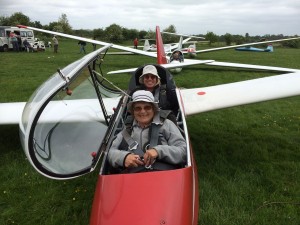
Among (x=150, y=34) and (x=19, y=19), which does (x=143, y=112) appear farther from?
(x=19, y=19)

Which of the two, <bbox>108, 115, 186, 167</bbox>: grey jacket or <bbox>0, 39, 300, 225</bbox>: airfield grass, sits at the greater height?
<bbox>108, 115, 186, 167</bbox>: grey jacket

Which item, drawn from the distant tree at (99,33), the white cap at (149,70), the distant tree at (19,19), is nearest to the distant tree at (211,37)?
the distant tree at (99,33)

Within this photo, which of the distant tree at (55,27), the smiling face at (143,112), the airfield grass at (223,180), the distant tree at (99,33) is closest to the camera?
the smiling face at (143,112)

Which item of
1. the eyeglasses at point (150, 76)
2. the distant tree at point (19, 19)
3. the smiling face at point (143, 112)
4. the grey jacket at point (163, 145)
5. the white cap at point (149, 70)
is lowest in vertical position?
the grey jacket at point (163, 145)

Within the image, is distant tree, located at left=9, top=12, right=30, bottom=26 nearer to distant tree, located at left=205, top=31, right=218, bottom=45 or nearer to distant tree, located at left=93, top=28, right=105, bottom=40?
distant tree, located at left=93, top=28, right=105, bottom=40

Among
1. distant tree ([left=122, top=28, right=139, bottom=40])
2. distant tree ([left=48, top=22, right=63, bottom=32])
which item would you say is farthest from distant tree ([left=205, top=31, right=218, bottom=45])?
distant tree ([left=48, top=22, right=63, bottom=32])

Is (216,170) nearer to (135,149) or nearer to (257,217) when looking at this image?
(257,217)

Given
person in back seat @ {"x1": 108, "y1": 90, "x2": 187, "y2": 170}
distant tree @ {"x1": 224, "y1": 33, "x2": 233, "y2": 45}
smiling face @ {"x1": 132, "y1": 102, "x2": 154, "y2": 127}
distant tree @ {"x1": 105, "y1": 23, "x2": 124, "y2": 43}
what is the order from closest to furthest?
person in back seat @ {"x1": 108, "y1": 90, "x2": 187, "y2": 170}, smiling face @ {"x1": 132, "y1": 102, "x2": 154, "y2": 127}, distant tree @ {"x1": 224, "y1": 33, "x2": 233, "y2": 45}, distant tree @ {"x1": 105, "y1": 23, "x2": 124, "y2": 43}

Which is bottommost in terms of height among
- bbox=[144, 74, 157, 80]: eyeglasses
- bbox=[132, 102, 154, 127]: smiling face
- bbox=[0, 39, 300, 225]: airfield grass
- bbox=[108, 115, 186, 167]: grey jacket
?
bbox=[0, 39, 300, 225]: airfield grass

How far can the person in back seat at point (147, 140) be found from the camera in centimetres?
267

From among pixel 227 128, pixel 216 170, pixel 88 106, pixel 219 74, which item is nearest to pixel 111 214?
pixel 88 106

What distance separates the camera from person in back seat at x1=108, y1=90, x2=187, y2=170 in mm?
2670

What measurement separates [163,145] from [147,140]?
0.22m

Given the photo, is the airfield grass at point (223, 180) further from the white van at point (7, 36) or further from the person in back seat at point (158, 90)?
the white van at point (7, 36)
